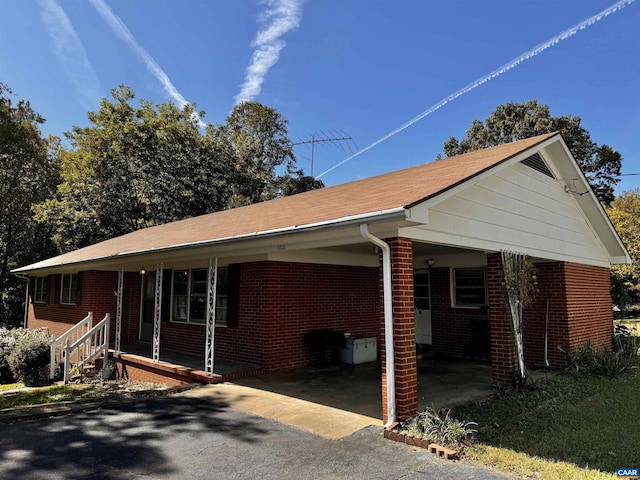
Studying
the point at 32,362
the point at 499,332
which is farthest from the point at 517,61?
the point at 32,362

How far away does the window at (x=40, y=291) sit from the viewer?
17170 millimetres

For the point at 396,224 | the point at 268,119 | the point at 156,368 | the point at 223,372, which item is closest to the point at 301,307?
the point at 223,372

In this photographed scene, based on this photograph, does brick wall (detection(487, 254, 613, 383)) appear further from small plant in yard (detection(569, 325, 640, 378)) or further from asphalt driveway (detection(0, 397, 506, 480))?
asphalt driveway (detection(0, 397, 506, 480))

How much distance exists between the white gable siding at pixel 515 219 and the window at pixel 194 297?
593cm

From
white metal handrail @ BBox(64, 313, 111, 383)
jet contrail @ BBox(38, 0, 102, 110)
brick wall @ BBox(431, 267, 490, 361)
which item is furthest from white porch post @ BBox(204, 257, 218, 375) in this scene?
jet contrail @ BBox(38, 0, 102, 110)

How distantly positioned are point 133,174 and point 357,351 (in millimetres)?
18706

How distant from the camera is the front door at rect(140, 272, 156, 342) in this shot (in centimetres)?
1266

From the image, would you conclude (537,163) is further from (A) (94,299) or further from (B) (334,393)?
(A) (94,299)

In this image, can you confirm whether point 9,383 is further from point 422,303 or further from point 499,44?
point 499,44

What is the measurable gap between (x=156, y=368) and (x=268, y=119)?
2594 cm

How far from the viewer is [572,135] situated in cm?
2747

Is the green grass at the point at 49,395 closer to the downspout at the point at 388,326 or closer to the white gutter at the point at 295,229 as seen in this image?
the white gutter at the point at 295,229

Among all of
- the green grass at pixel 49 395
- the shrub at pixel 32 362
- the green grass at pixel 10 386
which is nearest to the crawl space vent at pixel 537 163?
the green grass at pixel 49 395

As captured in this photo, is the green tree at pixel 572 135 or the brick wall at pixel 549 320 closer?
the brick wall at pixel 549 320
